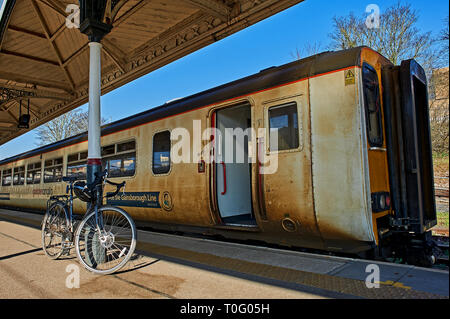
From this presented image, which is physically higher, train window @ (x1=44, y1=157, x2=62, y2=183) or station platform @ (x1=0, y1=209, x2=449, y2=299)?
train window @ (x1=44, y1=157, x2=62, y2=183)

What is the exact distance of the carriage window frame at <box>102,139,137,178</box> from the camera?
742 centimetres

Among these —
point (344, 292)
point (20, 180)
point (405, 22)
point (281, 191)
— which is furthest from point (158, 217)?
point (405, 22)

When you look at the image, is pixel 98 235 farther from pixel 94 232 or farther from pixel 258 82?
pixel 258 82

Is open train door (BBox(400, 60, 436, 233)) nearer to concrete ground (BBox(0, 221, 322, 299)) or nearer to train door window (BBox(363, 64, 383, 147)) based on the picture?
train door window (BBox(363, 64, 383, 147))

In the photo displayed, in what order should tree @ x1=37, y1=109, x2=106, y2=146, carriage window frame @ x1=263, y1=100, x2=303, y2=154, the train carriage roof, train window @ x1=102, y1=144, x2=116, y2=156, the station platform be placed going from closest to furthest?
1. the station platform
2. the train carriage roof
3. carriage window frame @ x1=263, y1=100, x2=303, y2=154
4. train window @ x1=102, y1=144, x2=116, y2=156
5. tree @ x1=37, y1=109, x2=106, y2=146

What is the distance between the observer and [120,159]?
310 inches

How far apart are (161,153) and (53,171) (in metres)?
6.46

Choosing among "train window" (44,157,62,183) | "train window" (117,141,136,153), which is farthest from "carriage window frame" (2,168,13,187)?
"train window" (117,141,136,153)

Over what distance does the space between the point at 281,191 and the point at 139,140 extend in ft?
13.1

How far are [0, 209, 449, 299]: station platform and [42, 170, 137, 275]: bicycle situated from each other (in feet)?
0.55

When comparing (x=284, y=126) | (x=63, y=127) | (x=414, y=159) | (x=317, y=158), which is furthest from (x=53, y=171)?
(x=63, y=127)

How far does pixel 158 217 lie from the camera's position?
673 cm

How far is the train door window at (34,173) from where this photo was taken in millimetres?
12310
